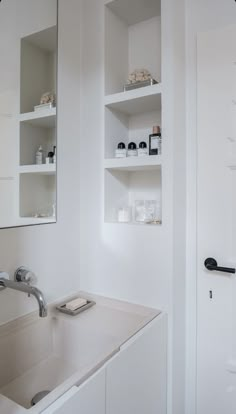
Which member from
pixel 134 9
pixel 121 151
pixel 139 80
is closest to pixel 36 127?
pixel 121 151

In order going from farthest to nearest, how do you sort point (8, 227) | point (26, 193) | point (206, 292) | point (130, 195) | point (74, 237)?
point (130, 195)
point (74, 237)
point (206, 292)
point (26, 193)
point (8, 227)

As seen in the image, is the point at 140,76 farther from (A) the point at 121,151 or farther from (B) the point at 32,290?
(B) the point at 32,290

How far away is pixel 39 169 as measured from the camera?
1226 millimetres

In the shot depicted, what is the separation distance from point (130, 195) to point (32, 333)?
0.82 m

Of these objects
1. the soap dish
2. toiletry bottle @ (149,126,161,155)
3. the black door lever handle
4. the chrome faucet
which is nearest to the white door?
the black door lever handle

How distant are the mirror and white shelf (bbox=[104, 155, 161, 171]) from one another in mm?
270

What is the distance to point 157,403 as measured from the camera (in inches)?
44.0

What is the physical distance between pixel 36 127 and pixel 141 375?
1.09m

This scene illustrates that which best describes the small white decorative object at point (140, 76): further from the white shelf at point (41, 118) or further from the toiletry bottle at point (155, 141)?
the white shelf at point (41, 118)

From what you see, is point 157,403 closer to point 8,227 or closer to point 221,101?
point 8,227

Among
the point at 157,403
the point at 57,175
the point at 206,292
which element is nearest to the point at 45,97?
the point at 57,175

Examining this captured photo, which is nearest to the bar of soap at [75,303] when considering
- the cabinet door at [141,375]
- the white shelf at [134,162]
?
the cabinet door at [141,375]

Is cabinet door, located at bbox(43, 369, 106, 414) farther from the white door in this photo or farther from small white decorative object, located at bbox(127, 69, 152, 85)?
small white decorative object, located at bbox(127, 69, 152, 85)

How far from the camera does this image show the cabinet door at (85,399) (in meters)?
0.68
